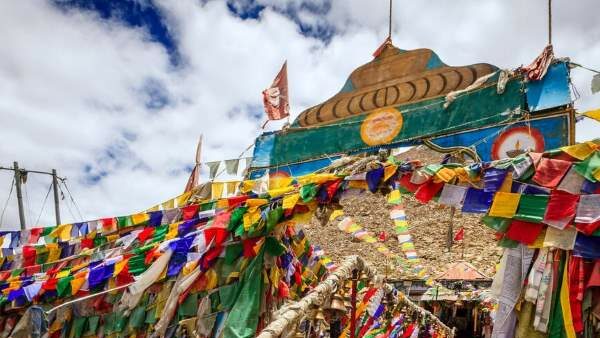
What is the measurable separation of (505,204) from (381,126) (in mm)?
7640

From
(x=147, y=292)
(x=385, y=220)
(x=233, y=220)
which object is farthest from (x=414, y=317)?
(x=385, y=220)

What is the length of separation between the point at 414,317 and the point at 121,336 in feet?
16.6

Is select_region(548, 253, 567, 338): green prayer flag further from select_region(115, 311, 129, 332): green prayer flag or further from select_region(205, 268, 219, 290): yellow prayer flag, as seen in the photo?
select_region(115, 311, 129, 332): green prayer flag

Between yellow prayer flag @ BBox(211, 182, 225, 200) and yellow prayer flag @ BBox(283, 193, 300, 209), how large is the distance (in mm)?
4127

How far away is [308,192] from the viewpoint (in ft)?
17.9

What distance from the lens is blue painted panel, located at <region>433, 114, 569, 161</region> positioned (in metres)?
8.63

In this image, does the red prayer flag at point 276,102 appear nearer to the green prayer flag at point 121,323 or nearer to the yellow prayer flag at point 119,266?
the yellow prayer flag at point 119,266

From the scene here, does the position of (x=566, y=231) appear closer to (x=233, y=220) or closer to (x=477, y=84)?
(x=233, y=220)

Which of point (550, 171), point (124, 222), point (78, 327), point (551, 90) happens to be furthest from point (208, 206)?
point (551, 90)

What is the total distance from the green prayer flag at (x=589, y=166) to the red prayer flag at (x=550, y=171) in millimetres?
99

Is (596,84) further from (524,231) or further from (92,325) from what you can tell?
(92,325)

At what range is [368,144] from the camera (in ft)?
39.0

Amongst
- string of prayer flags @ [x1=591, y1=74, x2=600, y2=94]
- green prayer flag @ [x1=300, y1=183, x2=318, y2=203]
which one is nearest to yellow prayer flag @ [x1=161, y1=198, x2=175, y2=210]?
green prayer flag @ [x1=300, y1=183, x2=318, y2=203]

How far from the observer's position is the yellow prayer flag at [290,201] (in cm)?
548
